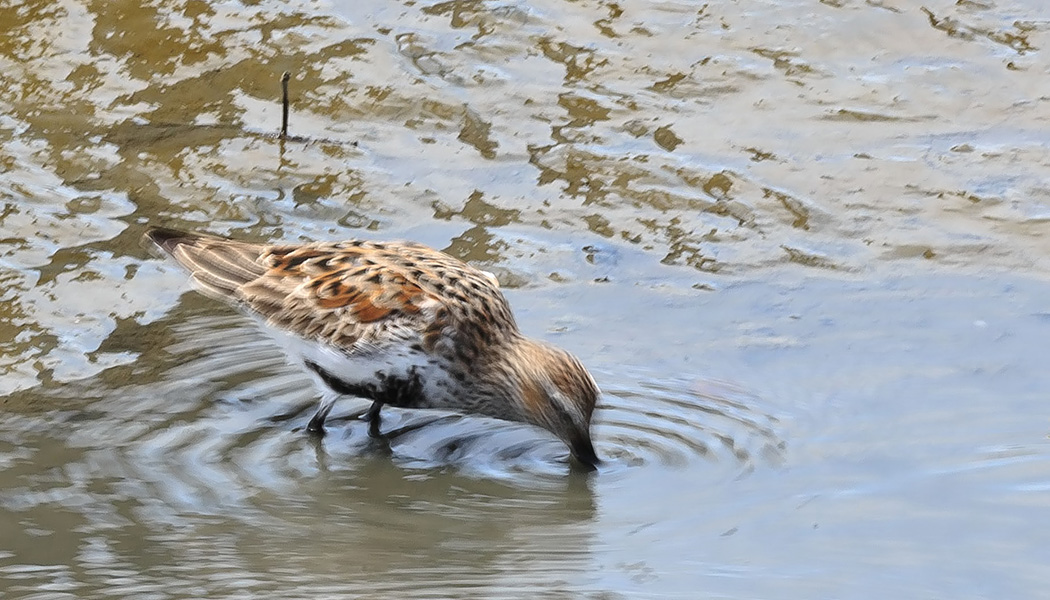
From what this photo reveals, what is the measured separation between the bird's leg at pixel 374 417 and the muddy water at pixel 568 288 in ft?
0.27

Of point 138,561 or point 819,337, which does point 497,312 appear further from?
point 138,561

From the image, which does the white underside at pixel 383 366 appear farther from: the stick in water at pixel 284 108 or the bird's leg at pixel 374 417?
the stick in water at pixel 284 108

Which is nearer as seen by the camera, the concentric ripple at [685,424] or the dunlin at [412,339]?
the concentric ripple at [685,424]

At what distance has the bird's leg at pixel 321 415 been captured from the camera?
677cm

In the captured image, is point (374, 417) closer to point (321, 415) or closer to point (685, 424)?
point (321, 415)

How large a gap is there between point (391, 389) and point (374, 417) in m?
0.28

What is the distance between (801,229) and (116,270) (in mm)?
3554

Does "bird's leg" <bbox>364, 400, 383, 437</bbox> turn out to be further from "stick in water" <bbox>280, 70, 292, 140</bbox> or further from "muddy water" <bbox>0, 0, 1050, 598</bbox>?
"stick in water" <bbox>280, 70, 292, 140</bbox>

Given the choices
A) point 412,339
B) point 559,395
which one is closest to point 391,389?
point 412,339

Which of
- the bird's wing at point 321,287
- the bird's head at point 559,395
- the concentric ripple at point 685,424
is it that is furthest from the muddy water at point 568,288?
the bird's wing at point 321,287

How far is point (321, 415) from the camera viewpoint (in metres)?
6.79

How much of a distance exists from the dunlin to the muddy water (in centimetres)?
21

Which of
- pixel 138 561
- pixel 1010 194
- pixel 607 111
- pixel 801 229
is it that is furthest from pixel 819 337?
pixel 138 561

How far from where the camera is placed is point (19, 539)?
5535 millimetres
